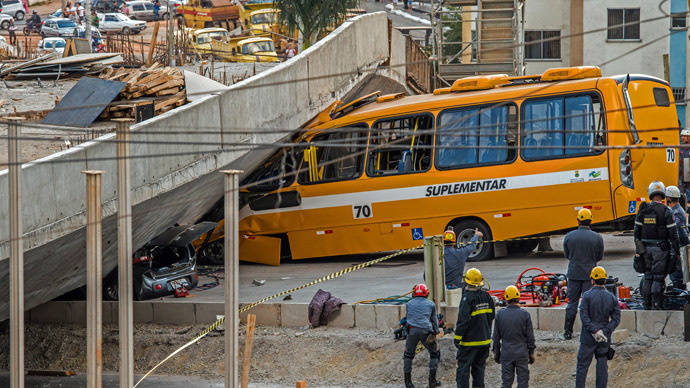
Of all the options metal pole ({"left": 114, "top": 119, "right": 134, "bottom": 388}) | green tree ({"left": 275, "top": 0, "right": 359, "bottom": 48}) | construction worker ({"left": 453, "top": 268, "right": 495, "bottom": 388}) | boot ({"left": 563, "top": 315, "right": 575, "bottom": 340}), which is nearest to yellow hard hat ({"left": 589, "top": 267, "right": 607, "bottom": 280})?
construction worker ({"left": 453, "top": 268, "right": 495, "bottom": 388})

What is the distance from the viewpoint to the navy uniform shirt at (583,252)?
479 inches

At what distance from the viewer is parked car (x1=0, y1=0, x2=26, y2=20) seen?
64938 mm

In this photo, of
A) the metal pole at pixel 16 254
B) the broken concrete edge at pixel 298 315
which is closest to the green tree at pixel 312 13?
the broken concrete edge at pixel 298 315

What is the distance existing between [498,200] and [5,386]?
901 cm

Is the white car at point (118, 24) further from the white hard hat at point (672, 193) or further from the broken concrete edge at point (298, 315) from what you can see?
the white hard hat at point (672, 193)

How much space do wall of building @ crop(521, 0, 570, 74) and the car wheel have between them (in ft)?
72.7

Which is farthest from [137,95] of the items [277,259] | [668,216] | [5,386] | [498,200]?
[668,216]

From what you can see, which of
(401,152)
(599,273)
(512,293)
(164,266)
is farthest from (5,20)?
(599,273)

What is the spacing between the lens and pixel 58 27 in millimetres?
54469

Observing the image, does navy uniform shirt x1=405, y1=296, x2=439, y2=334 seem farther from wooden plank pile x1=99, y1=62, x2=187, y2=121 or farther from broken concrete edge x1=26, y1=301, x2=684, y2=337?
wooden plank pile x1=99, y1=62, x2=187, y2=121

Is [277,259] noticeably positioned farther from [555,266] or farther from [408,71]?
[408,71]

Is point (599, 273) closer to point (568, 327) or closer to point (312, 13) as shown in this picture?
point (568, 327)

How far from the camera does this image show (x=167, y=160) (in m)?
14.3

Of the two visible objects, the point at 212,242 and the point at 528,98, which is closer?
the point at 528,98
